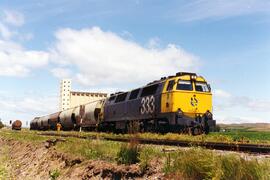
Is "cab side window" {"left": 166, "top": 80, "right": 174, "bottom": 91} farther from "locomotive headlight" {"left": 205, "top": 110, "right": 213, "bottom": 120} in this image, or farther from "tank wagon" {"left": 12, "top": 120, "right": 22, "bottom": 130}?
"tank wagon" {"left": 12, "top": 120, "right": 22, "bottom": 130}

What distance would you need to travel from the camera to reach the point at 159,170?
8.23 meters

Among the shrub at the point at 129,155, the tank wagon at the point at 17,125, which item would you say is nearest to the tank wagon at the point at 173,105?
the shrub at the point at 129,155

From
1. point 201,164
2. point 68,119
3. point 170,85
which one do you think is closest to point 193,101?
point 170,85

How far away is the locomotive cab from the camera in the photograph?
67.2ft

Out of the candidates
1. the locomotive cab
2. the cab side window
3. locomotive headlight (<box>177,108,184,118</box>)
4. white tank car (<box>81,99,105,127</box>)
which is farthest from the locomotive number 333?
white tank car (<box>81,99,105,127</box>)

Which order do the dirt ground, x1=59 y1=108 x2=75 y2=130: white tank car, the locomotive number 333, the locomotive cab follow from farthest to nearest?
1. x1=59 y1=108 x2=75 y2=130: white tank car
2. the locomotive number 333
3. the locomotive cab
4. the dirt ground

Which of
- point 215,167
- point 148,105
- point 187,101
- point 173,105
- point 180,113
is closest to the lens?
point 215,167

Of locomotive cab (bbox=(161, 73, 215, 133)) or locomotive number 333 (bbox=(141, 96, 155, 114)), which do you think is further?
locomotive number 333 (bbox=(141, 96, 155, 114))

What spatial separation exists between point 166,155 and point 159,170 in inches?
43.0

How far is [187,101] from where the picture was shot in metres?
21.1

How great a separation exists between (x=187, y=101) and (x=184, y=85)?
0.99 metres

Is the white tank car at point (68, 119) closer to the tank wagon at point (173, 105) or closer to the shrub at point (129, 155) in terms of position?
the tank wagon at point (173, 105)

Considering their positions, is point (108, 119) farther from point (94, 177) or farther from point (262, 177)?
point (262, 177)

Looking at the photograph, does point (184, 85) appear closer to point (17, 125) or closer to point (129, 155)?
point (129, 155)
